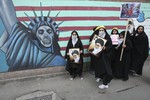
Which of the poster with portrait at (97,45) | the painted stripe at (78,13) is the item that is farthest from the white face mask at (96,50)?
the painted stripe at (78,13)

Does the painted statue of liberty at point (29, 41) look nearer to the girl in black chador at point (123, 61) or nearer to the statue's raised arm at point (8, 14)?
the statue's raised arm at point (8, 14)

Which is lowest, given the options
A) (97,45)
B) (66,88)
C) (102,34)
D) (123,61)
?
(66,88)

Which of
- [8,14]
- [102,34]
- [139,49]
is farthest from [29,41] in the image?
[139,49]

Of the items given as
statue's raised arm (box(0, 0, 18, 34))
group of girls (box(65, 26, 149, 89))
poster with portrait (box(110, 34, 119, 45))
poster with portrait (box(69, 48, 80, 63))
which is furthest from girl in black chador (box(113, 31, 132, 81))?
statue's raised arm (box(0, 0, 18, 34))

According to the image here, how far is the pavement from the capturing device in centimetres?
544

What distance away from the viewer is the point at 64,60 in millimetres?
6773

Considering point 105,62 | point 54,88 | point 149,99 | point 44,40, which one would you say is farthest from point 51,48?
point 149,99

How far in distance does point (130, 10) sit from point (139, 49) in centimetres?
158

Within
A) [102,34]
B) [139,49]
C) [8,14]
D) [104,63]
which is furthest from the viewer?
[139,49]

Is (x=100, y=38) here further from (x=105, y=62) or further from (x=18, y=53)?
(x=18, y=53)

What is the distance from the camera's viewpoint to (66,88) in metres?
5.90

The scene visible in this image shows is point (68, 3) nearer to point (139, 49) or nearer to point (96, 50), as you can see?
point (96, 50)

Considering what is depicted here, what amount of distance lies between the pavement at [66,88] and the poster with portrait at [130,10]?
229cm

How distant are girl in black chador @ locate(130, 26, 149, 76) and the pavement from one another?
0.41 metres
